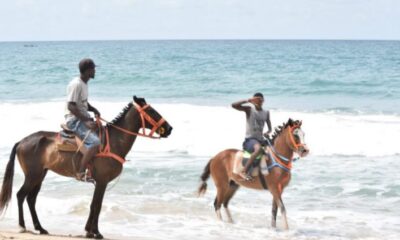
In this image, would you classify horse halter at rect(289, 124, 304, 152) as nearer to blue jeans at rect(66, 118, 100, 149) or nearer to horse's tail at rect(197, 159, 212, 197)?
horse's tail at rect(197, 159, 212, 197)

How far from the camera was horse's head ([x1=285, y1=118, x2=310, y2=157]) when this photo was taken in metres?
10.5

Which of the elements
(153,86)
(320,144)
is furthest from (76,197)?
(153,86)

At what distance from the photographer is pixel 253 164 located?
10906mm

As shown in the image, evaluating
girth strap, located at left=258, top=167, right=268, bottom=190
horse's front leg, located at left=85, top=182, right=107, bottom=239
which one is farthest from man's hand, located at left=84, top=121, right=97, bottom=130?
girth strap, located at left=258, top=167, right=268, bottom=190

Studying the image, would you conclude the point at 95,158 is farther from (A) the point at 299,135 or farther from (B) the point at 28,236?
(A) the point at 299,135

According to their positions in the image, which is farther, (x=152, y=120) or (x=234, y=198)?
(x=234, y=198)

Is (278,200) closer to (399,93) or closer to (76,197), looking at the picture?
(76,197)

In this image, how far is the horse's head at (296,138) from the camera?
10.5m

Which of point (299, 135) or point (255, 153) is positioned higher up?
point (299, 135)

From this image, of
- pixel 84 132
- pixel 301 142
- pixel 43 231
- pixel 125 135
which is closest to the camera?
pixel 84 132

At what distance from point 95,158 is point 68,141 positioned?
48cm

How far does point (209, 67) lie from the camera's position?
57.2 meters

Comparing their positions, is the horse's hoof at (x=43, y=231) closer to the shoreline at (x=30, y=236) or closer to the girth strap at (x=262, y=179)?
the shoreline at (x=30, y=236)

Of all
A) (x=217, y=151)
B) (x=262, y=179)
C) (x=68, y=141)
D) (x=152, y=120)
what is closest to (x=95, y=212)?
(x=68, y=141)
